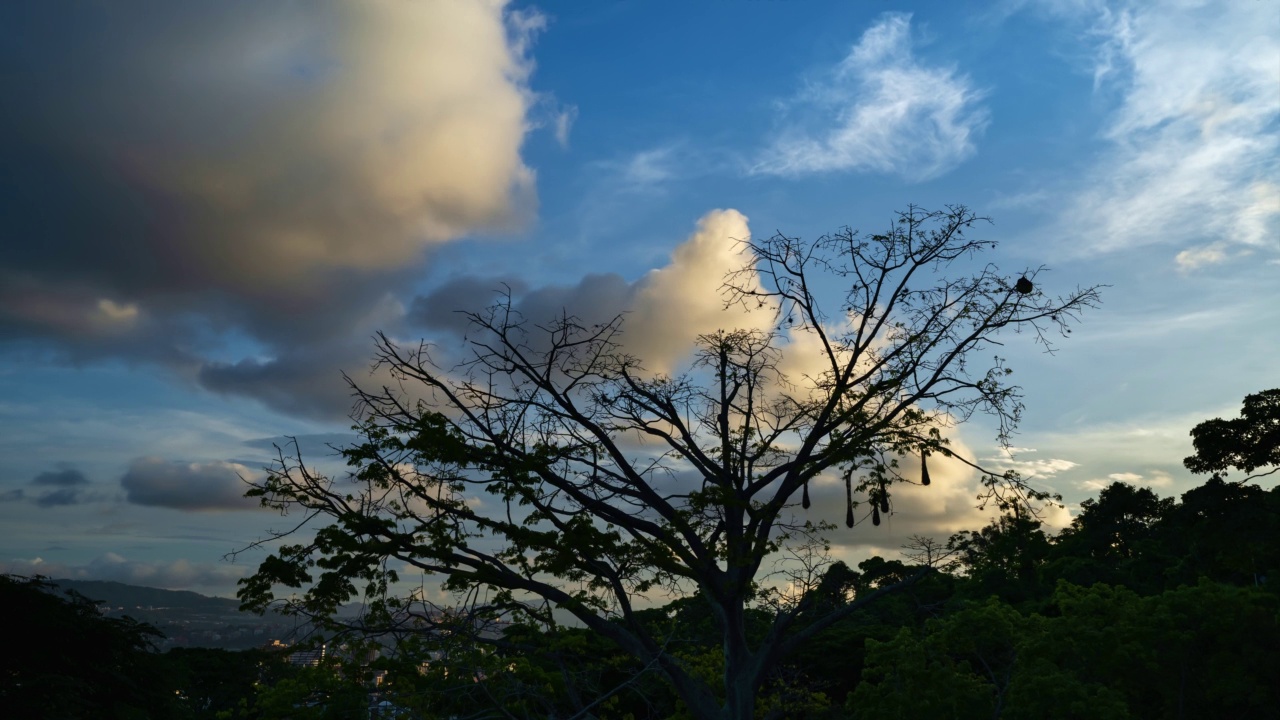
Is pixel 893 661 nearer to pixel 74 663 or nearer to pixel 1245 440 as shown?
pixel 1245 440

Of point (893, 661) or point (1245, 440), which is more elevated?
point (1245, 440)

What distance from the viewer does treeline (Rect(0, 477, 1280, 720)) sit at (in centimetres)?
1809

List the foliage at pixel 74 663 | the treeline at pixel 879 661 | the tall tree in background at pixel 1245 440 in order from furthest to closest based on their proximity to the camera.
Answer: the tall tree in background at pixel 1245 440
the treeline at pixel 879 661
the foliage at pixel 74 663

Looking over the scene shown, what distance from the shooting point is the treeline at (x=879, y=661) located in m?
18.1

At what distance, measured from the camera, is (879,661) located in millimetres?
27844

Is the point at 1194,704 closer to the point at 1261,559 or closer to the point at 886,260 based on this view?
the point at 1261,559

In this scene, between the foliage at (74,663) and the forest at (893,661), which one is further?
the forest at (893,661)

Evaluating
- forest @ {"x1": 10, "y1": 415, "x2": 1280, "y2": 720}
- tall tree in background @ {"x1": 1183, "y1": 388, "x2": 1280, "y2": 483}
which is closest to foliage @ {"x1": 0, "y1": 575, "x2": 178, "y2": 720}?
forest @ {"x1": 10, "y1": 415, "x2": 1280, "y2": 720}

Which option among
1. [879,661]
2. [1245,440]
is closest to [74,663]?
[879,661]

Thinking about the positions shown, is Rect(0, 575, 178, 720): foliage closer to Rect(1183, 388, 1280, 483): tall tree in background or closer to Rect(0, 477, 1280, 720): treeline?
Rect(0, 477, 1280, 720): treeline

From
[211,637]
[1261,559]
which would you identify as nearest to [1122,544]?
[1261,559]

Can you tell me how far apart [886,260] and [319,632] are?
14.4 meters

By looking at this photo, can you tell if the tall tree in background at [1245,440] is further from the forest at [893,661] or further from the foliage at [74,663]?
the foliage at [74,663]

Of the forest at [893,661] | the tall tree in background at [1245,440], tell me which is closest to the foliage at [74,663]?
the forest at [893,661]
